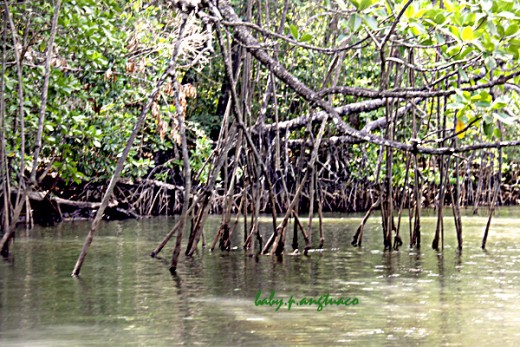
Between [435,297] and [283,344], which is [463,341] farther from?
[435,297]

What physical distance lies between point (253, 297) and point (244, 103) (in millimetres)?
2771

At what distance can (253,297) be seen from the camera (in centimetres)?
693

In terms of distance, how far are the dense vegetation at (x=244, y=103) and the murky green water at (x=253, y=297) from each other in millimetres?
448

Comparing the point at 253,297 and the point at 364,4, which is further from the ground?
the point at 364,4

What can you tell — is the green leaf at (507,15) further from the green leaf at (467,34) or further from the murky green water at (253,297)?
the murky green water at (253,297)

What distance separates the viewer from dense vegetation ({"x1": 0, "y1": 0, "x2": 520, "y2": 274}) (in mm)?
6469

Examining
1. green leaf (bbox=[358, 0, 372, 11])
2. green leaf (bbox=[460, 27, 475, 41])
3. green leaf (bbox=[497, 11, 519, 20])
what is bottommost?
green leaf (bbox=[460, 27, 475, 41])

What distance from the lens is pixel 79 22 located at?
9.65m

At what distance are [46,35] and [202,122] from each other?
8.52 metres
